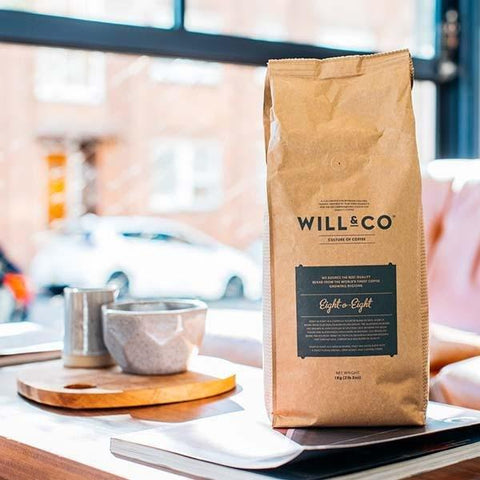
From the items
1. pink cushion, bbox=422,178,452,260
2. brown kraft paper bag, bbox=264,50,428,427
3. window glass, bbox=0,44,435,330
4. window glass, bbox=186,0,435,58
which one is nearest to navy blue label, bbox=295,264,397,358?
brown kraft paper bag, bbox=264,50,428,427

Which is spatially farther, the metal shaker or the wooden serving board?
the metal shaker

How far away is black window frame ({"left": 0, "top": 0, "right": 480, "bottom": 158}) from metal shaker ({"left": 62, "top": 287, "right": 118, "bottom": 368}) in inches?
44.5

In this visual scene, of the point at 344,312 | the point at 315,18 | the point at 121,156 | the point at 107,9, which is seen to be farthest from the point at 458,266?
the point at 121,156

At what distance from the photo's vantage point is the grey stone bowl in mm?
1176

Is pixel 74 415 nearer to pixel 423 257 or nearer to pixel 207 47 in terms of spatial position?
pixel 423 257

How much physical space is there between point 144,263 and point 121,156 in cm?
206

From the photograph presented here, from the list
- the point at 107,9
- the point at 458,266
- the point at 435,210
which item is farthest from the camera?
the point at 107,9

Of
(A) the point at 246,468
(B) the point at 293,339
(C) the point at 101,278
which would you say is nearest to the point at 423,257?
(B) the point at 293,339

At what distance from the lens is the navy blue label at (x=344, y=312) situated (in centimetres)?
90

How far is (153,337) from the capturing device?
118 cm

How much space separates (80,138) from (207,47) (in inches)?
221

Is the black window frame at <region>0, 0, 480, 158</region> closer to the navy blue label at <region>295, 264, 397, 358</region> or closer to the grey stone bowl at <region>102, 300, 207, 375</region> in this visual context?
the grey stone bowl at <region>102, 300, 207, 375</region>

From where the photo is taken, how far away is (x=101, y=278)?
602 cm

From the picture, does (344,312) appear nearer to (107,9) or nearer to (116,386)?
(116,386)
